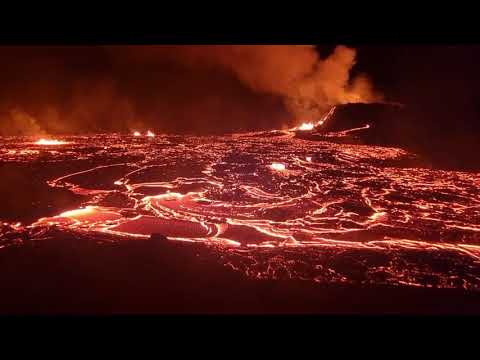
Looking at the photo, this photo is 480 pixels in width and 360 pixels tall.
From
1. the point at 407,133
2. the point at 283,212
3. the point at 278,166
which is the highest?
the point at 407,133

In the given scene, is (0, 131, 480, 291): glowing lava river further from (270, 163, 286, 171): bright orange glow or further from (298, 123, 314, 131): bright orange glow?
(298, 123, 314, 131): bright orange glow

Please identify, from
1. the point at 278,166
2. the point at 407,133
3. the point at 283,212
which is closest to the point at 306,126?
the point at 407,133

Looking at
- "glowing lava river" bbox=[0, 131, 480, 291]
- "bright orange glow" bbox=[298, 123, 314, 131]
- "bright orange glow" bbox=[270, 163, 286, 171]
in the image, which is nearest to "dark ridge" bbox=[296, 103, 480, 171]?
"bright orange glow" bbox=[298, 123, 314, 131]

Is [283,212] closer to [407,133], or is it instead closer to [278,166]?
[278,166]

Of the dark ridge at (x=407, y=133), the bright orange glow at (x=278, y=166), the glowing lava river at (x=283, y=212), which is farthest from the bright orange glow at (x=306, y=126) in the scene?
the bright orange glow at (x=278, y=166)

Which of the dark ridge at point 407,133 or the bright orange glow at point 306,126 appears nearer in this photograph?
the dark ridge at point 407,133

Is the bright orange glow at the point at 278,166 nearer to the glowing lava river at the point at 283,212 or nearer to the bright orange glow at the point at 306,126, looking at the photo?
the glowing lava river at the point at 283,212

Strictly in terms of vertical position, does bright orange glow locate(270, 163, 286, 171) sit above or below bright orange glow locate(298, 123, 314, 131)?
below

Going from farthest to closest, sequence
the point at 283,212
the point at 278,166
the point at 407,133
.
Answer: the point at 407,133 → the point at 278,166 → the point at 283,212
